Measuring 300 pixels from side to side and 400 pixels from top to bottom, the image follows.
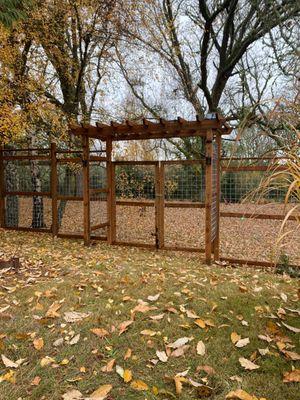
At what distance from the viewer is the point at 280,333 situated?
2109mm

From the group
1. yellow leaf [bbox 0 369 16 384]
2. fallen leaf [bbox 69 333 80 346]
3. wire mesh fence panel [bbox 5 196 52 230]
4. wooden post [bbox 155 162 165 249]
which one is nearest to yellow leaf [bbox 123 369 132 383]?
fallen leaf [bbox 69 333 80 346]

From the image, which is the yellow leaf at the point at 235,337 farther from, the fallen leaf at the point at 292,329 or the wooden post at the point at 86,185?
the wooden post at the point at 86,185

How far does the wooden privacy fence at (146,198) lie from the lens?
495 cm

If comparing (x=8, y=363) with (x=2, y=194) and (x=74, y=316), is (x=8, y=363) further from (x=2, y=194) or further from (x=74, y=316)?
(x=2, y=194)

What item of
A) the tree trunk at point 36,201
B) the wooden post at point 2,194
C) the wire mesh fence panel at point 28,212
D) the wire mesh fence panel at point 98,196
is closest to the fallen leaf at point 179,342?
the wire mesh fence panel at point 98,196

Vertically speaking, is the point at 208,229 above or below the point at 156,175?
below

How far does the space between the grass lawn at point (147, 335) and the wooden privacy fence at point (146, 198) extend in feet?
5.29

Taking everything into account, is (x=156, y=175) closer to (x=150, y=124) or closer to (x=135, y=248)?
(x=150, y=124)

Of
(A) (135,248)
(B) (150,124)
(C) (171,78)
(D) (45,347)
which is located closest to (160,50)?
(C) (171,78)

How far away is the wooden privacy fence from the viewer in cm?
495

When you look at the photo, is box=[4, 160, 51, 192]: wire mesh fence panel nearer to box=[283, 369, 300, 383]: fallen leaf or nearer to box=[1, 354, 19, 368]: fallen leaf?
box=[1, 354, 19, 368]: fallen leaf

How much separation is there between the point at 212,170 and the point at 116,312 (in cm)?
290

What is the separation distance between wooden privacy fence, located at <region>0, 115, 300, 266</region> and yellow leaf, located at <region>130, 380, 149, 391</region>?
2.71 m

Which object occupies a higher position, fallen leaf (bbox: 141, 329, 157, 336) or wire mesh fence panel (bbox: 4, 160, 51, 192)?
wire mesh fence panel (bbox: 4, 160, 51, 192)
